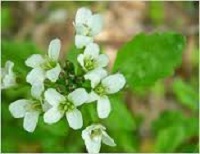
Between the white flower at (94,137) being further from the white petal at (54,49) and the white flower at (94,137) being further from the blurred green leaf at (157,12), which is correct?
the blurred green leaf at (157,12)

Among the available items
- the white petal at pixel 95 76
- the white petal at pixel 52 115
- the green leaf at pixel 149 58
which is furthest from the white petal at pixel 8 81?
the green leaf at pixel 149 58

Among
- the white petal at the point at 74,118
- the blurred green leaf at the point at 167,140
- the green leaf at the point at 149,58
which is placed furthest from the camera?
the blurred green leaf at the point at 167,140

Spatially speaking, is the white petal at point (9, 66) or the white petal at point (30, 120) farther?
the white petal at point (9, 66)

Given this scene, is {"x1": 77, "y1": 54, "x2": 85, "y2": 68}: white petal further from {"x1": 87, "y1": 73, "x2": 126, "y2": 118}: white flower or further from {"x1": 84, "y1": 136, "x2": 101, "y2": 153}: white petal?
{"x1": 84, "y1": 136, "x2": 101, "y2": 153}: white petal

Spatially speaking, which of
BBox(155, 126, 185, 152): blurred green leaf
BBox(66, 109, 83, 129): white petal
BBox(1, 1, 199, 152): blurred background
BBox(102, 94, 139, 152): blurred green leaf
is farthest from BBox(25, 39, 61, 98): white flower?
BBox(155, 126, 185, 152): blurred green leaf

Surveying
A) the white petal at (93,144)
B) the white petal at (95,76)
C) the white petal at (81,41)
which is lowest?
the white petal at (93,144)

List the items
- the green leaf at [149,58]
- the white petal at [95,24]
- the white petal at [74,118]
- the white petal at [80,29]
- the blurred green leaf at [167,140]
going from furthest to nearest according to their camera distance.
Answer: the blurred green leaf at [167,140] → the green leaf at [149,58] → the white petal at [95,24] → the white petal at [80,29] → the white petal at [74,118]

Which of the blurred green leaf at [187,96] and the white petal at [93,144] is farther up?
the white petal at [93,144]
